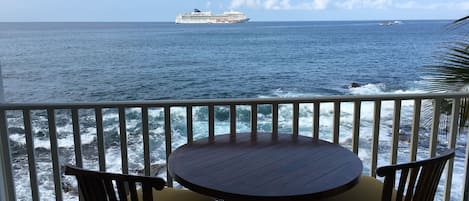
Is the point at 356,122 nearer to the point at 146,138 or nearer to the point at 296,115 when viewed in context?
the point at 296,115

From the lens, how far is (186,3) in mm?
14250

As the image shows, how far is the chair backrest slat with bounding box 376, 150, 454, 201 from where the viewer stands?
1.36m

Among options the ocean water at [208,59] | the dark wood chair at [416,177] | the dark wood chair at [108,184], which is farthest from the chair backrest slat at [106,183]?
the ocean water at [208,59]

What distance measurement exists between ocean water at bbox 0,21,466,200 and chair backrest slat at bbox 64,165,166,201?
24.9ft

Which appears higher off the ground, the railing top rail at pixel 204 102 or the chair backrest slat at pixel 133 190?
the railing top rail at pixel 204 102

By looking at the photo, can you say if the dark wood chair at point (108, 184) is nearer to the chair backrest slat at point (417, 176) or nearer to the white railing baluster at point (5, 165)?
the chair backrest slat at point (417, 176)

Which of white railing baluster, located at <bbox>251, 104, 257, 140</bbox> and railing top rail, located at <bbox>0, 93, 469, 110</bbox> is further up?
railing top rail, located at <bbox>0, 93, 469, 110</bbox>

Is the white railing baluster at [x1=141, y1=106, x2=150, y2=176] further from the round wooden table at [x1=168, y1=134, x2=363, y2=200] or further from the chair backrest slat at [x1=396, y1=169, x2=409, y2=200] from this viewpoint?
the chair backrest slat at [x1=396, y1=169, x2=409, y2=200]

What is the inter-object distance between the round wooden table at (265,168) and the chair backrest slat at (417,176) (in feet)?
0.42

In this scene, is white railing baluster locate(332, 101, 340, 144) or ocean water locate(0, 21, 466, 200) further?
ocean water locate(0, 21, 466, 200)

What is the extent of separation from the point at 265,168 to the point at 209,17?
13939 mm

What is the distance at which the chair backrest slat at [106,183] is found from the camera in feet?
4.23

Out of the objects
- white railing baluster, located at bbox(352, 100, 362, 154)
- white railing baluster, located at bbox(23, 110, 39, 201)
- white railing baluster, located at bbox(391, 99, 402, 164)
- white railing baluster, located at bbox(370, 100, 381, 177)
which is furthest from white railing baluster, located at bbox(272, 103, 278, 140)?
white railing baluster, located at bbox(23, 110, 39, 201)

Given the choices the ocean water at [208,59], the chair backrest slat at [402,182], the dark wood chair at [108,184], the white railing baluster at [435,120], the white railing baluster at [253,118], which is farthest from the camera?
the ocean water at [208,59]
